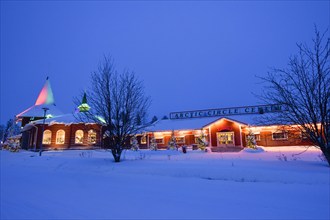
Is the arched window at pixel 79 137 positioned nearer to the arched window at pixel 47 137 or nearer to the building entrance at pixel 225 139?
the arched window at pixel 47 137

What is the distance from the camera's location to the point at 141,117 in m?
14.7

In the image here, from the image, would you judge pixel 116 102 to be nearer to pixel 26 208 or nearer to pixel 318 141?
pixel 26 208

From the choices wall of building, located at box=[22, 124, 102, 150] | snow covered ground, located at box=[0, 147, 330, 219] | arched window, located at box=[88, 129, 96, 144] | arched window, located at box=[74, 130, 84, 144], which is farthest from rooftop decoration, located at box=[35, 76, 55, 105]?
snow covered ground, located at box=[0, 147, 330, 219]

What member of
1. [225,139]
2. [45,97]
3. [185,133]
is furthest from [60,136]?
[225,139]

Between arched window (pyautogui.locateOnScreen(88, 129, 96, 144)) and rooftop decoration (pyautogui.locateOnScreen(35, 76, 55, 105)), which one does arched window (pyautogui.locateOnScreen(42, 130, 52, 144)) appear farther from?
rooftop decoration (pyautogui.locateOnScreen(35, 76, 55, 105))

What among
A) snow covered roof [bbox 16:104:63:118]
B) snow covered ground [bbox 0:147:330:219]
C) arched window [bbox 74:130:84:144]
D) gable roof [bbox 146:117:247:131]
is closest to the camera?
snow covered ground [bbox 0:147:330:219]

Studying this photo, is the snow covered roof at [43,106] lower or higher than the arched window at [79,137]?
higher

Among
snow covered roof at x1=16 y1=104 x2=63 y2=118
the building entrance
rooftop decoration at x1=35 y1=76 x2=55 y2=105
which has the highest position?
rooftop decoration at x1=35 y1=76 x2=55 y2=105

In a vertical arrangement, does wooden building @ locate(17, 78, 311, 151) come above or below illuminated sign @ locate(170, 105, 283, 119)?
below

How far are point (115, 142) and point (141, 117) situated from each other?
2.48 metres

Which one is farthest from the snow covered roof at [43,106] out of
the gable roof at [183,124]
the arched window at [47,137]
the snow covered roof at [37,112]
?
the gable roof at [183,124]

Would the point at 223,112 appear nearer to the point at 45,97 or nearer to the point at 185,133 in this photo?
the point at 185,133

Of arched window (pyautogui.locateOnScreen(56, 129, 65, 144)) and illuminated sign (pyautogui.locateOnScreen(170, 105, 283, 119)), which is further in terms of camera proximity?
illuminated sign (pyautogui.locateOnScreen(170, 105, 283, 119))

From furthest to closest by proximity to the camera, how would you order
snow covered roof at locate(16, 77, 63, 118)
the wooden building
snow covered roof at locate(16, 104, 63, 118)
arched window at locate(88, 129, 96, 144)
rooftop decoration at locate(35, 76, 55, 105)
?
rooftop decoration at locate(35, 76, 55, 105)
snow covered roof at locate(16, 77, 63, 118)
snow covered roof at locate(16, 104, 63, 118)
arched window at locate(88, 129, 96, 144)
the wooden building
